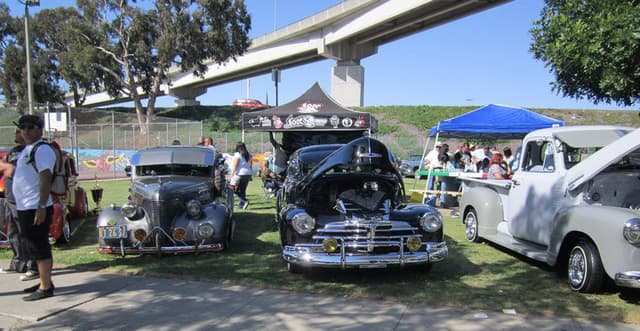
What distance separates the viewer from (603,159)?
5.19m

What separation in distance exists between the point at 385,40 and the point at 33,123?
4027 centimetres

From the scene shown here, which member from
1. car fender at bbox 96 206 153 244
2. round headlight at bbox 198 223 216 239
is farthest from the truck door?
car fender at bbox 96 206 153 244

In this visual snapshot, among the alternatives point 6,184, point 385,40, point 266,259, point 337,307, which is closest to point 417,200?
point 266,259

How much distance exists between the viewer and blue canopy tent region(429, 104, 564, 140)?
11.7m

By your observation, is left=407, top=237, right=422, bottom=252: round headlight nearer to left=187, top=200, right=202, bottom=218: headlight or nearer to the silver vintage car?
the silver vintage car

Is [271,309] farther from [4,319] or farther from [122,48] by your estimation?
[122,48]

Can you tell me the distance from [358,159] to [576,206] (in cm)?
265

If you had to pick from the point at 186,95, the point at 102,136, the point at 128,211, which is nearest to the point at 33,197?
the point at 128,211

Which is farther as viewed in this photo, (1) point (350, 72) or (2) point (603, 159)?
(1) point (350, 72)

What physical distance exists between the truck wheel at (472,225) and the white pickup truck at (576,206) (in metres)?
0.27

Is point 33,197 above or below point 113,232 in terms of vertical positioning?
above

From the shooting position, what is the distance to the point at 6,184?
5742 millimetres

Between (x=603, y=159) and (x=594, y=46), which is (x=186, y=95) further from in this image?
(x=603, y=159)

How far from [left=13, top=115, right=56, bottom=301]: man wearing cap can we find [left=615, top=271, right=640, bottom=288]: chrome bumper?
5.85m
